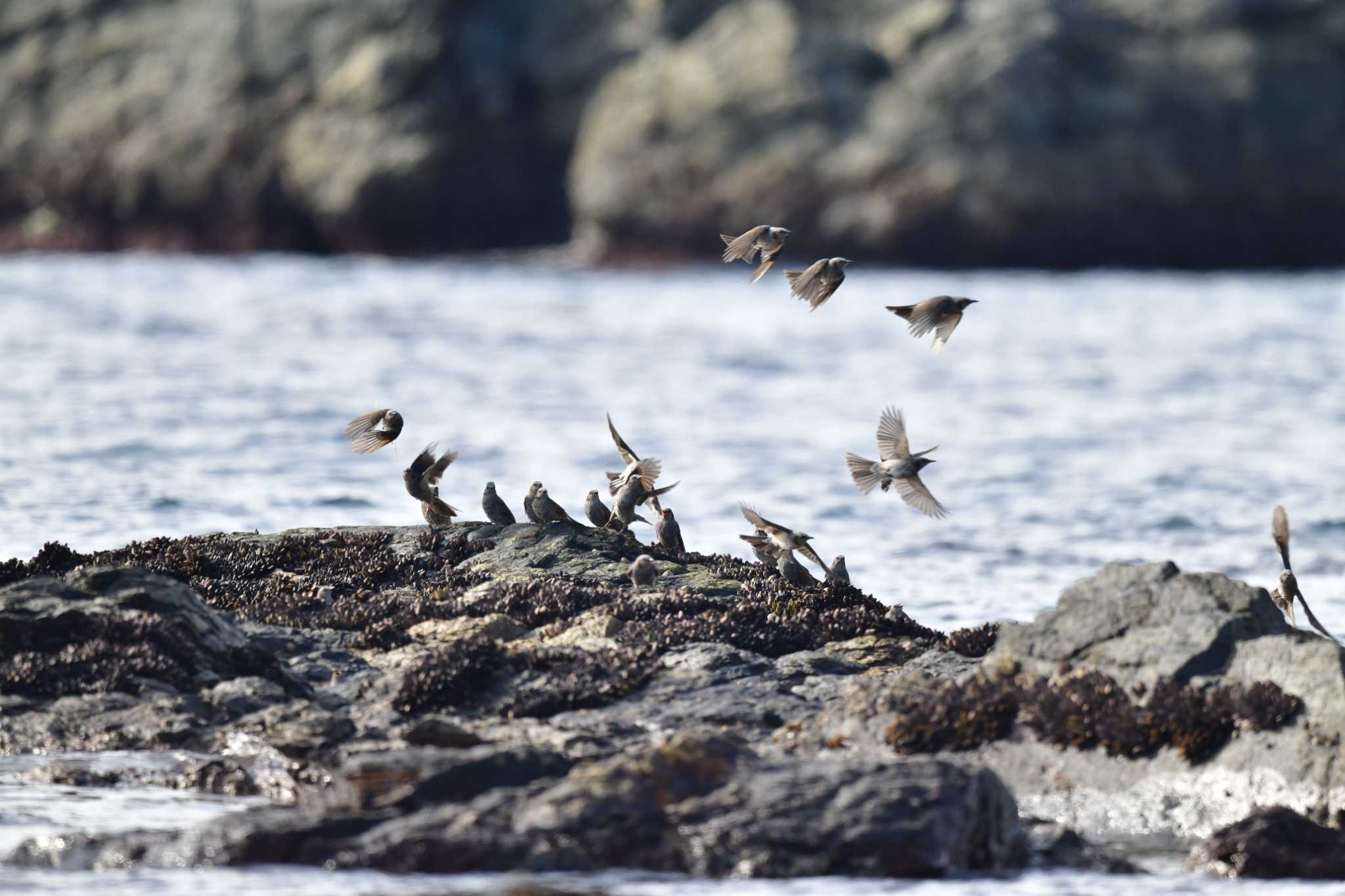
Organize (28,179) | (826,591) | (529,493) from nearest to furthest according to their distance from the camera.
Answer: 1. (826,591)
2. (529,493)
3. (28,179)

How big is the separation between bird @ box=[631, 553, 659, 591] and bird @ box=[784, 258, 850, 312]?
10.9 ft

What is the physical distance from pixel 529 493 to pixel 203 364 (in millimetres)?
30801

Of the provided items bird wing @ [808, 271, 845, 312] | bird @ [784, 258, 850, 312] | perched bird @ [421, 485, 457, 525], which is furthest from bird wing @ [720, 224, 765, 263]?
perched bird @ [421, 485, 457, 525]

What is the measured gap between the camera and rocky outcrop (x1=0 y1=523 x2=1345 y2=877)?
13.0 m

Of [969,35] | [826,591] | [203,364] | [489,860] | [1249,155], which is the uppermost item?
[969,35]

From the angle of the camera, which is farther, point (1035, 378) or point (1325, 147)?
point (1325, 147)

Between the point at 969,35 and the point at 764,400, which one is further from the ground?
the point at 969,35

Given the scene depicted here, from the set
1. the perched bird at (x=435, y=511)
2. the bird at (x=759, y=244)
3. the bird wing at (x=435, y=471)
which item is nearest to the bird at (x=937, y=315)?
the bird at (x=759, y=244)

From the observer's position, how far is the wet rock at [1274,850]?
520 inches

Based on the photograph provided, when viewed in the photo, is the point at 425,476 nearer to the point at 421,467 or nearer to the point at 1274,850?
the point at 421,467

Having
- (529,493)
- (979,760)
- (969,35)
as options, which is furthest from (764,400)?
(969,35)

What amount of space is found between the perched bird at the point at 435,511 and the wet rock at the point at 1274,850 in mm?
10371

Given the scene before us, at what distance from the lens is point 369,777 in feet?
43.9

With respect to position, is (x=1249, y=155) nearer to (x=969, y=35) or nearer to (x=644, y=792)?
(x=969, y=35)
